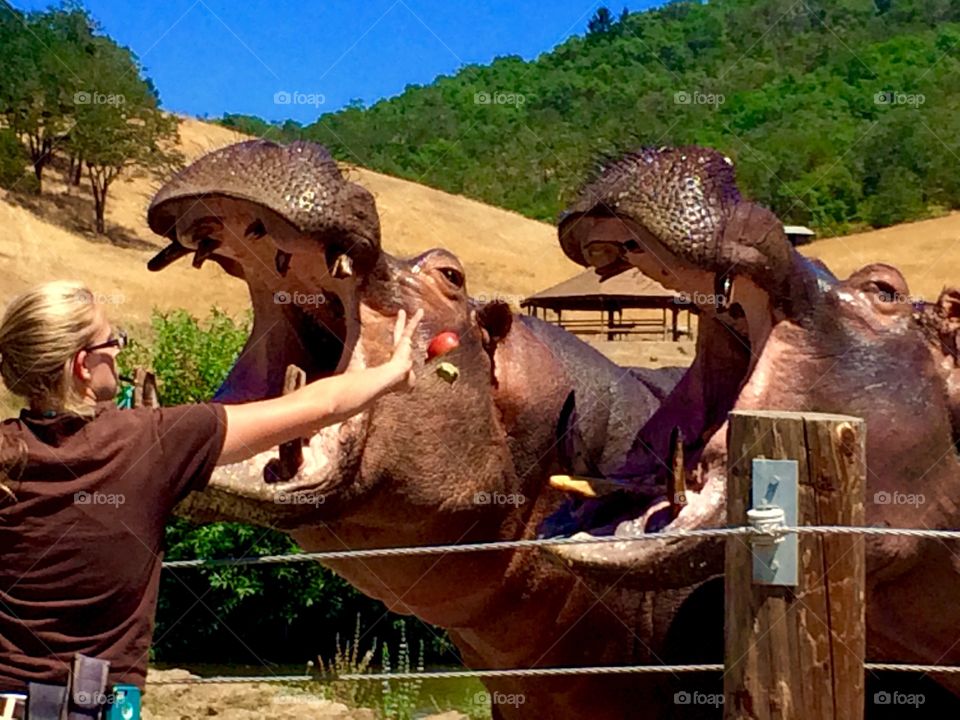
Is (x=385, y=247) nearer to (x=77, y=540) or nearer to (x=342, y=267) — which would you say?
(x=342, y=267)

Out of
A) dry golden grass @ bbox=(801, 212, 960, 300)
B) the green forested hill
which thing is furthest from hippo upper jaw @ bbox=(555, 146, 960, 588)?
dry golden grass @ bbox=(801, 212, 960, 300)

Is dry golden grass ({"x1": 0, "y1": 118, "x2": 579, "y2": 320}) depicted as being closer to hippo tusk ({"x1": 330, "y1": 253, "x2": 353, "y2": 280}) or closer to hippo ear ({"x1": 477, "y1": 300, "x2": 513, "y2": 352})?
hippo ear ({"x1": 477, "y1": 300, "x2": 513, "y2": 352})

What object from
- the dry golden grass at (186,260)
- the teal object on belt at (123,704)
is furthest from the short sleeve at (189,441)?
the dry golden grass at (186,260)

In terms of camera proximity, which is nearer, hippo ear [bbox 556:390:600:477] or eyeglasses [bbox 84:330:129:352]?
eyeglasses [bbox 84:330:129:352]

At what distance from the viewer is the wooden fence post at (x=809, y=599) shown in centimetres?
217

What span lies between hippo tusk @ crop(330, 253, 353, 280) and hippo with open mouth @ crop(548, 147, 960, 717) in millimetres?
470

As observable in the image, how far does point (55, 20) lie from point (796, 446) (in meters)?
39.6

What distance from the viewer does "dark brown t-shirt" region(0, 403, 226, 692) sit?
1973 millimetres

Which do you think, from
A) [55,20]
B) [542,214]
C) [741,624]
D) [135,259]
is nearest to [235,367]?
[741,624]

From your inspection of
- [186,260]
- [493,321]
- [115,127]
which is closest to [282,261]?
[493,321]

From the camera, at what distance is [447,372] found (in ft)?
9.66

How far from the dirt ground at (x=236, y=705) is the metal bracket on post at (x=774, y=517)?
4.38m

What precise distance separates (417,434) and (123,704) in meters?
1.09

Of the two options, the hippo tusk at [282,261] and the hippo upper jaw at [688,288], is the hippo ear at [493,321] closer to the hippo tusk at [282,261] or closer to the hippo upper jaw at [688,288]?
the hippo upper jaw at [688,288]
